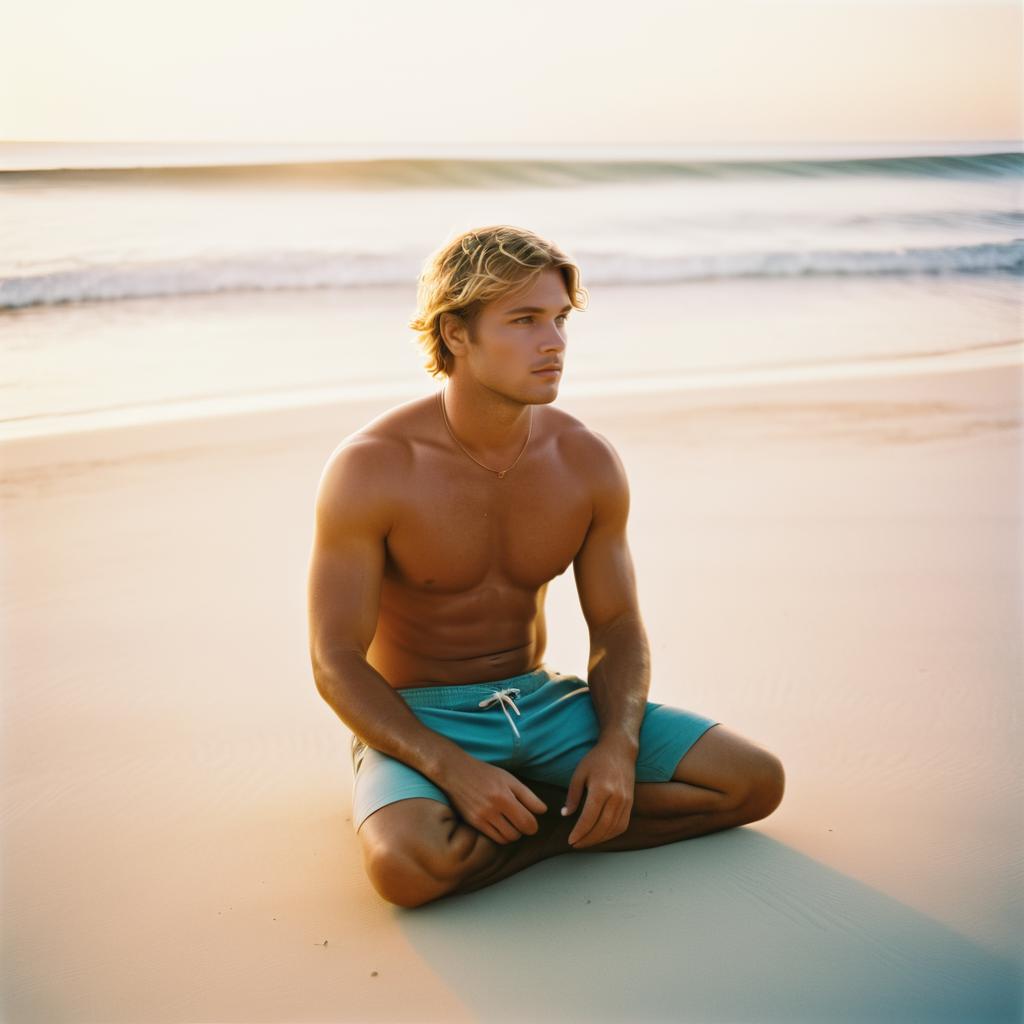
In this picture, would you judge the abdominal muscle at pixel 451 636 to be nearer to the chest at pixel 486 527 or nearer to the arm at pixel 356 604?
the chest at pixel 486 527

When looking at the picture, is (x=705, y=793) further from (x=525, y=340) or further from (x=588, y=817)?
(x=525, y=340)

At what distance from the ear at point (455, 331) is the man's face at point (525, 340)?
0.07 m

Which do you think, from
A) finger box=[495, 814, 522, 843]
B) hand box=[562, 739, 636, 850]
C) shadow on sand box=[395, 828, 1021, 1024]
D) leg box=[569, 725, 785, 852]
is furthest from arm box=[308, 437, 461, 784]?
leg box=[569, 725, 785, 852]

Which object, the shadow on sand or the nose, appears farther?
the nose

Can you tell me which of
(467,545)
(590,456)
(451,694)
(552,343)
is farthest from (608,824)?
(552,343)

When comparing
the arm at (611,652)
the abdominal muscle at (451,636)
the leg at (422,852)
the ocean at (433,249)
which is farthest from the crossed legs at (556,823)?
the ocean at (433,249)

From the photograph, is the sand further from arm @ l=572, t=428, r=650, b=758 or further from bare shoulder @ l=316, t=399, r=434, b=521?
bare shoulder @ l=316, t=399, r=434, b=521

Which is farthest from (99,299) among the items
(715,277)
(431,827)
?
(431,827)

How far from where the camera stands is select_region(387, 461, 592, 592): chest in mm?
3193

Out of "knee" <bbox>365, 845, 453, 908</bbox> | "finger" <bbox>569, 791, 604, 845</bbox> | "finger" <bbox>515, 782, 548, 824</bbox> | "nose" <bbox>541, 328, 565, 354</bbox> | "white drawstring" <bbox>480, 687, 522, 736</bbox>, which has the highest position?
"nose" <bbox>541, 328, 565, 354</bbox>

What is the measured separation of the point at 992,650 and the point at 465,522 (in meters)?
2.32

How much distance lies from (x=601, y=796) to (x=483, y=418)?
1.03m

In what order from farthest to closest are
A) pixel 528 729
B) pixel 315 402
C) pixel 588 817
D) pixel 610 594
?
pixel 315 402 < pixel 610 594 < pixel 528 729 < pixel 588 817

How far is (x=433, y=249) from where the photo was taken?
43.2 ft
